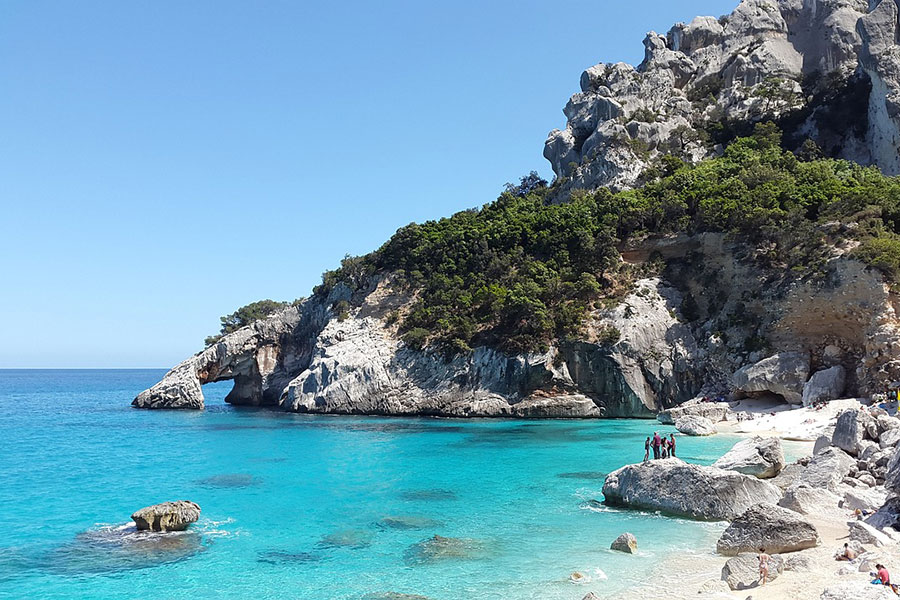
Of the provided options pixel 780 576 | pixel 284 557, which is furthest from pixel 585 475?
pixel 284 557

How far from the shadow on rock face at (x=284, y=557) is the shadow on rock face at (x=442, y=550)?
7.08 feet

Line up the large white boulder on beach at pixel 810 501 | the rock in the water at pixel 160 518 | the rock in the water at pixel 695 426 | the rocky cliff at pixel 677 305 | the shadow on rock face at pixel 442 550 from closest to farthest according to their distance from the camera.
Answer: the shadow on rock face at pixel 442 550, the large white boulder on beach at pixel 810 501, the rock in the water at pixel 160 518, the rock in the water at pixel 695 426, the rocky cliff at pixel 677 305

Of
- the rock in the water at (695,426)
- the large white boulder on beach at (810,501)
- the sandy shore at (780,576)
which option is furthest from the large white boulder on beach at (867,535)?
the rock in the water at (695,426)

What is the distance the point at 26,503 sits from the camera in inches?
806

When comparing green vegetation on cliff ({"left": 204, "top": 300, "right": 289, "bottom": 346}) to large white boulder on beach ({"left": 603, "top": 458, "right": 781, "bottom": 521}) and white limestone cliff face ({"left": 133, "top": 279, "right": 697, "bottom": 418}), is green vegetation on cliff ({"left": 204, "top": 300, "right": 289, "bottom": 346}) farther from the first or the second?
large white boulder on beach ({"left": 603, "top": 458, "right": 781, "bottom": 521})

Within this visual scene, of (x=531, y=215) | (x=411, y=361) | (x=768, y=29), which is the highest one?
(x=768, y=29)

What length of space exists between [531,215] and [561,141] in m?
22.4

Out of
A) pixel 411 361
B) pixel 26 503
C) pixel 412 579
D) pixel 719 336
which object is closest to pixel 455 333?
pixel 411 361

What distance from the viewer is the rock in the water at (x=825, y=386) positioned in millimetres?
34906

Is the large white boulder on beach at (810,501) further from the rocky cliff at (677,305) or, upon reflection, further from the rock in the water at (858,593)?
the rocky cliff at (677,305)

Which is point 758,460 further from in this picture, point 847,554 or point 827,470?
point 847,554

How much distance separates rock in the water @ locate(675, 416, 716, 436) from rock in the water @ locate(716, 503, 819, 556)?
20.5 meters

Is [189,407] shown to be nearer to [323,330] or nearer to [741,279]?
[323,330]

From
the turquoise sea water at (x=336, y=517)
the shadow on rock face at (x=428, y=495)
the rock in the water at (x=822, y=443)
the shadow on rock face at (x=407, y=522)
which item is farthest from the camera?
the rock in the water at (x=822, y=443)
